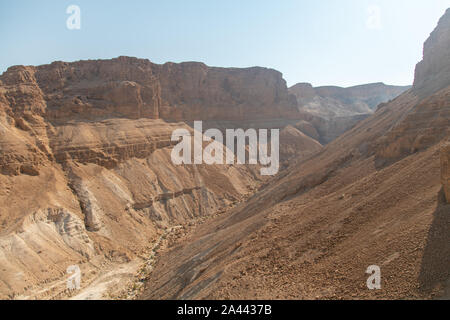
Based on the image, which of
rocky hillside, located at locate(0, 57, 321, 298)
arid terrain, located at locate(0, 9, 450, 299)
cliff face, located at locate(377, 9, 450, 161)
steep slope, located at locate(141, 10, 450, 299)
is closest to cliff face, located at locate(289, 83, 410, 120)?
arid terrain, located at locate(0, 9, 450, 299)

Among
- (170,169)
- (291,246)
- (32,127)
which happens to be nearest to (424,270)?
(291,246)

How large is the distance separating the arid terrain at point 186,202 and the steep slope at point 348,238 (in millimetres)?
54

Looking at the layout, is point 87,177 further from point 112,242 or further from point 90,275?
point 90,275

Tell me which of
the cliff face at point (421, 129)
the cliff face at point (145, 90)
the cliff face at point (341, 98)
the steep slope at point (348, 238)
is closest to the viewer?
the steep slope at point (348, 238)

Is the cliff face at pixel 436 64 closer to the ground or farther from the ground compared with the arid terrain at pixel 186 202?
farther from the ground

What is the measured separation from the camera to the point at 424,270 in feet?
20.7

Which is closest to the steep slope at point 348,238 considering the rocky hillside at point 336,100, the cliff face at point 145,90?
the cliff face at point 145,90

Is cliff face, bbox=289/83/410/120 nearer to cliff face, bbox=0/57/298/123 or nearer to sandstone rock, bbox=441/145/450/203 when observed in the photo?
cliff face, bbox=0/57/298/123

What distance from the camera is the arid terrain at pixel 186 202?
8.05 m

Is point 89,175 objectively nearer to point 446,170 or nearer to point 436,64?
point 446,170

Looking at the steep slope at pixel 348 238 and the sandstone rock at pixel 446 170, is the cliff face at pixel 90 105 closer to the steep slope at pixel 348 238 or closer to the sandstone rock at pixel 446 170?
the steep slope at pixel 348 238

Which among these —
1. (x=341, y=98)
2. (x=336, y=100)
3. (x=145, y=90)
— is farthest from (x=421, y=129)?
(x=341, y=98)

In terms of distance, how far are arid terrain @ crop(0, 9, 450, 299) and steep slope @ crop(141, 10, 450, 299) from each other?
0.05 m
